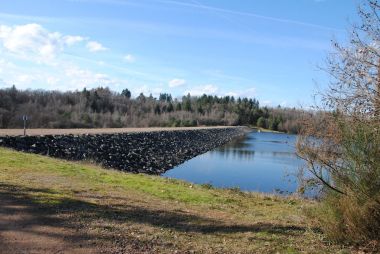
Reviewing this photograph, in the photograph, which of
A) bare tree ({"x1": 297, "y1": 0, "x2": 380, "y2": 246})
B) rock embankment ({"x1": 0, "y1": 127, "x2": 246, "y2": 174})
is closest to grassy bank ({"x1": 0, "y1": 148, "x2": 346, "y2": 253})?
bare tree ({"x1": 297, "y1": 0, "x2": 380, "y2": 246})

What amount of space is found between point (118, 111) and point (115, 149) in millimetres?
67411

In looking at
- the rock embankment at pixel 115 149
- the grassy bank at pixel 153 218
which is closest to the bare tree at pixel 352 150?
the grassy bank at pixel 153 218

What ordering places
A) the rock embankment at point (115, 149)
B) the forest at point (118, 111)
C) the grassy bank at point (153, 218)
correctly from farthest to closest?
the forest at point (118, 111) → the rock embankment at point (115, 149) → the grassy bank at point (153, 218)

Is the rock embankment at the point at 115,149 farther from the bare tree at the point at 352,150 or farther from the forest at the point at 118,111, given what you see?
the bare tree at the point at 352,150

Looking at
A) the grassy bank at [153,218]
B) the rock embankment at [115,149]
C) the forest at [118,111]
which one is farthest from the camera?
the forest at [118,111]

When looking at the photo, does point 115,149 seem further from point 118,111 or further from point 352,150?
point 118,111

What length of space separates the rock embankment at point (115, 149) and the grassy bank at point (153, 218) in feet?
42.2

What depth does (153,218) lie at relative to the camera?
823cm

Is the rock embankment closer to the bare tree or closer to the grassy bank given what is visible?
the grassy bank

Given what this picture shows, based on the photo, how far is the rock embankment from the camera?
998 inches

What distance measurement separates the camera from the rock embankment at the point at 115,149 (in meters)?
25.3

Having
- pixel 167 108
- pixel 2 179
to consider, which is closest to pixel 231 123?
pixel 167 108

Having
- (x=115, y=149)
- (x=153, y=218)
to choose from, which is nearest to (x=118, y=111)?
(x=115, y=149)

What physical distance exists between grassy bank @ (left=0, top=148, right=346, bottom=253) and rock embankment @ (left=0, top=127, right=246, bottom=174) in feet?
42.2
